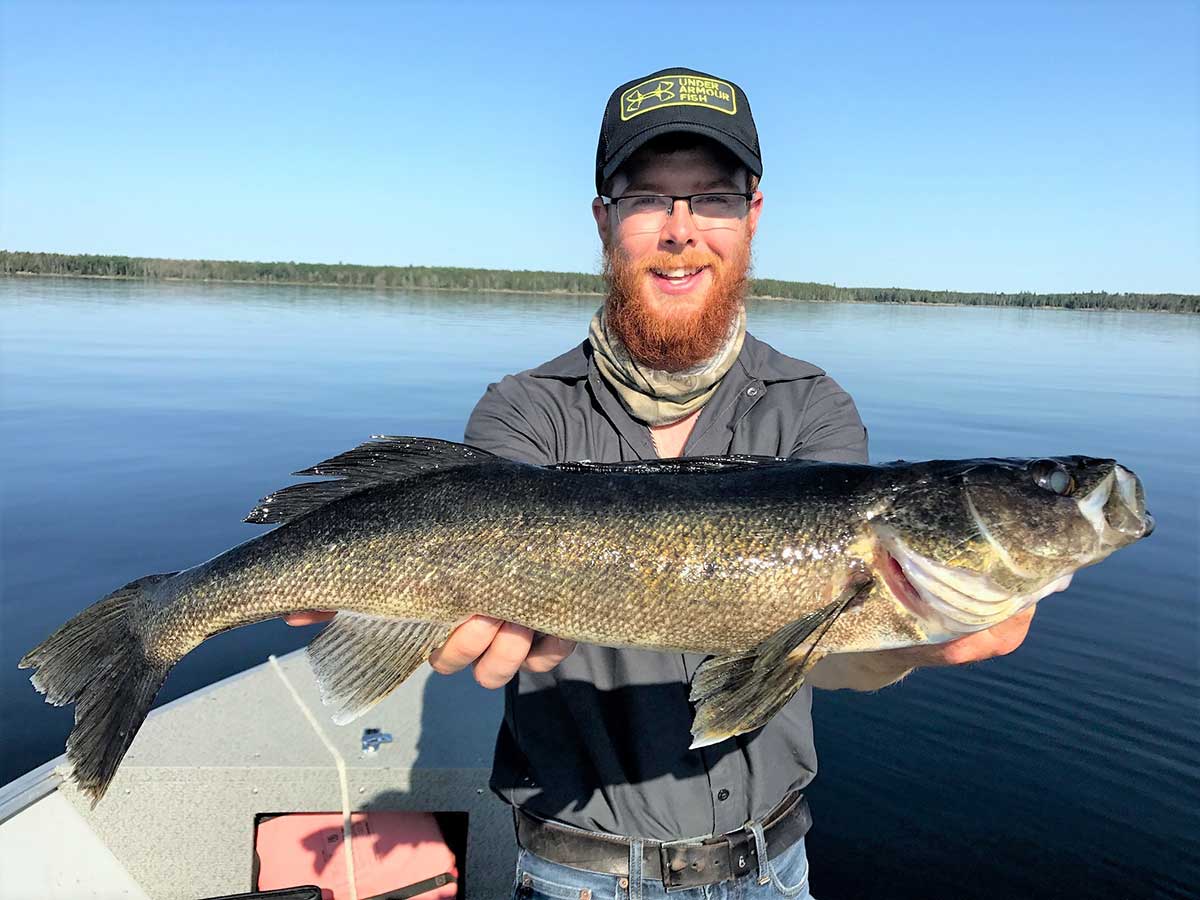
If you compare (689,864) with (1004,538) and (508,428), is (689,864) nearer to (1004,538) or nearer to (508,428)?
(1004,538)

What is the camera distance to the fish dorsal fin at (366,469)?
271cm

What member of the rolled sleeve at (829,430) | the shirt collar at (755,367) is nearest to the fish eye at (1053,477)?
the rolled sleeve at (829,430)

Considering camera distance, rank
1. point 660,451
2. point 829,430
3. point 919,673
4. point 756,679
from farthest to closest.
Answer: point 919,673, point 660,451, point 829,430, point 756,679

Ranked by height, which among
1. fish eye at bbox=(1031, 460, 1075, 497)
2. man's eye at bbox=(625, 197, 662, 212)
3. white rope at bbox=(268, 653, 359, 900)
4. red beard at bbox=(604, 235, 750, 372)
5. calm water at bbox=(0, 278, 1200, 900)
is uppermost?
man's eye at bbox=(625, 197, 662, 212)

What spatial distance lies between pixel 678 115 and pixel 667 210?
14.8 inches

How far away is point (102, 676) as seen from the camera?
272 centimetres

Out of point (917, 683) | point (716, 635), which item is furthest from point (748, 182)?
point (917, 683)

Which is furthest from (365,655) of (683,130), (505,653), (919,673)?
(919,673)

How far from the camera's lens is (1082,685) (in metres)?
8.05

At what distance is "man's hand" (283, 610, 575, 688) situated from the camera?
251 cm

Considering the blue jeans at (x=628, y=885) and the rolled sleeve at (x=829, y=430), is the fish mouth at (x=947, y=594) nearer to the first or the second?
the rolled sleeve at (x=829, y=430)

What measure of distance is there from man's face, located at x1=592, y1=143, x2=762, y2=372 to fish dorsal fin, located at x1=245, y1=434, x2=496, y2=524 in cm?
101

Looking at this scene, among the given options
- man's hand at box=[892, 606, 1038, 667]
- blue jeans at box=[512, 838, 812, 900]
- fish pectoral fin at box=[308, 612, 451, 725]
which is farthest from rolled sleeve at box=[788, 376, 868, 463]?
fish pectoral fin at box=[308, 612, 451, 725]

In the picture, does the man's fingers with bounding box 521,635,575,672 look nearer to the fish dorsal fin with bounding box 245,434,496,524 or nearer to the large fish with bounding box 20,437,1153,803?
the large fish with bounding box 20,437,1153,803
